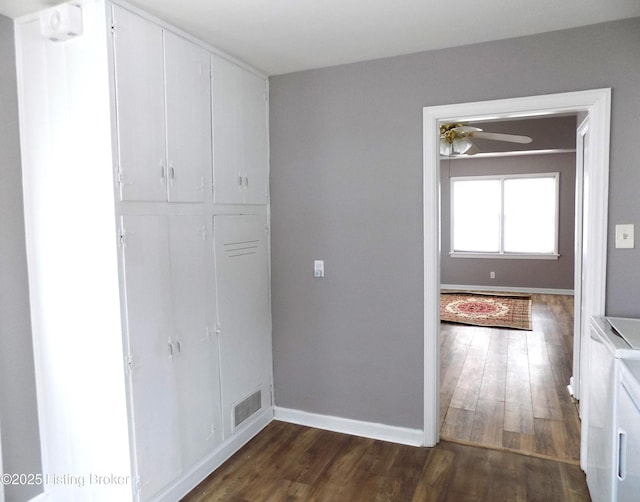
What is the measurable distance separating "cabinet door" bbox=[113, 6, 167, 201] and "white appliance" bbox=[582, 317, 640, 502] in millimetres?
2229

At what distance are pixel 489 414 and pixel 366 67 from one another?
2650 millimetres

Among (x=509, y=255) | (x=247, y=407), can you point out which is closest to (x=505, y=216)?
(x=509, y=255)

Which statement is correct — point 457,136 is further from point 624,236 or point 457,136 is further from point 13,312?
point 13,312

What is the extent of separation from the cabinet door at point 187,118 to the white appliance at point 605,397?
2.19 metres

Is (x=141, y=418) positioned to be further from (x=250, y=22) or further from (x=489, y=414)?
(x=489, y=414)

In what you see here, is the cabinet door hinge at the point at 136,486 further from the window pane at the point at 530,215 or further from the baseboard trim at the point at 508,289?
the window pane at the point at 530,215

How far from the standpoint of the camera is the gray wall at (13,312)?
7.22 feet

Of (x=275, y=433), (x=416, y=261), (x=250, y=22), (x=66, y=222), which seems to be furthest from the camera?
(x=275, y=433)

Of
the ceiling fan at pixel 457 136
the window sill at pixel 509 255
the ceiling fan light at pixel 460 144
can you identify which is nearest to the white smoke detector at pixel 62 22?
the ceiling fan at pixel 457 136

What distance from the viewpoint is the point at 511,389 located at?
392 cm

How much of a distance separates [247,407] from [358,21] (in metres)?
2.47

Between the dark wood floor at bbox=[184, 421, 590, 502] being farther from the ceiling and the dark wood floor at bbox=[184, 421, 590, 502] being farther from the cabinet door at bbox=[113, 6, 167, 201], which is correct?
the ceiling

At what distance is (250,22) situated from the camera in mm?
2385

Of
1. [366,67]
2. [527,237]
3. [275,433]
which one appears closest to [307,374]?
[275,433]
